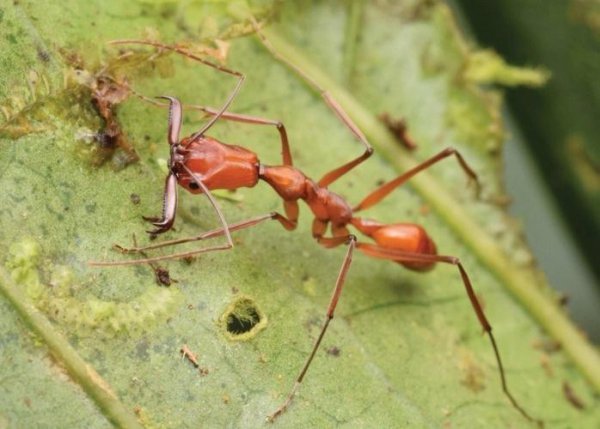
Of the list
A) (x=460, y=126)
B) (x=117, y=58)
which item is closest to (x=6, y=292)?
(x=117, y=58)

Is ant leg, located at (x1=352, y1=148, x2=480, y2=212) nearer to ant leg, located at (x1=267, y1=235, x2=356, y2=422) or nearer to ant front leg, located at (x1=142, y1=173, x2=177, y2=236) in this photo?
ant leg, located at (x1=267, y1=235, x2=356, y2=422)

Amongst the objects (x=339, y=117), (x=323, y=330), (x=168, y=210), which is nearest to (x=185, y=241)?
(x=168, y=210)

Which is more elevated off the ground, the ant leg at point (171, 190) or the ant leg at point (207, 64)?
the ant leg at point (207, 64)

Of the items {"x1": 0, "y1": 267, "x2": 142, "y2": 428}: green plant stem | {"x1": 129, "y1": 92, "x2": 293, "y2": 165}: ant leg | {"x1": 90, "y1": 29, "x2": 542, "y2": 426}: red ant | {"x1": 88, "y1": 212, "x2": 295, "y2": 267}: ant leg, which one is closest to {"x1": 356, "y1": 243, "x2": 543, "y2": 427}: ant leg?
{"x1": 90, "y1": 29, "x2": 542, "y2": 426}: red ant

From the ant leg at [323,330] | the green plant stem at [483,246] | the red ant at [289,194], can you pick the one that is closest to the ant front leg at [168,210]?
the red ant at [289,194]

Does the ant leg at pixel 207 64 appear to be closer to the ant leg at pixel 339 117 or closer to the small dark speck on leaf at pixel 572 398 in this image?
the ant leg at pixel 339 117

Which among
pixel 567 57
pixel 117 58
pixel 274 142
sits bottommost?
pixel 274 142

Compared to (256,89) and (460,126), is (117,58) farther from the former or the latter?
(460,126)
